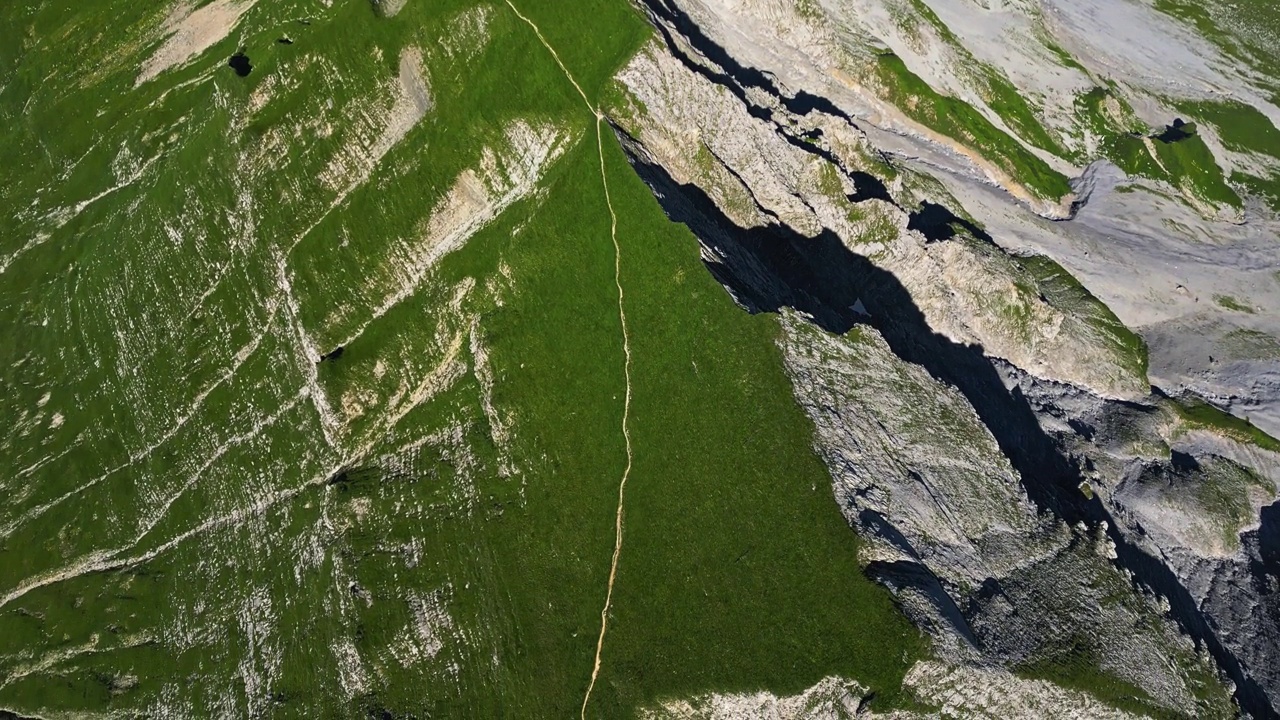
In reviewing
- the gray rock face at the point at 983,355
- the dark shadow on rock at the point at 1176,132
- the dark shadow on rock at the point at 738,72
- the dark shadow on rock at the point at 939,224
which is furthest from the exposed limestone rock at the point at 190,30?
the dark shadow on rock at the point at 1176,132

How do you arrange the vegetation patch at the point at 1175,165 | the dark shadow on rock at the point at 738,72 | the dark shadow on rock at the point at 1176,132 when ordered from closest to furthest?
the dark shadow on rock at the point at 738,72
the vegetation patch at the point at 1175,165
the dark shadow on rock at the point at 1176,132

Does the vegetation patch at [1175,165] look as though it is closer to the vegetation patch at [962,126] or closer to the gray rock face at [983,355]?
the gray rock face at [983,355]

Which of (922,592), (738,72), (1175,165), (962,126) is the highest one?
(738,72)

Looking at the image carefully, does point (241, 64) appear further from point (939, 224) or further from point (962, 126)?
point (962, 126)

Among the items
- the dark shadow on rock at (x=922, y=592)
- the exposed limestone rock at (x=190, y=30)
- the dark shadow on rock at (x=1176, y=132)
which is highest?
the exposed limestone rock at (x=190, y=30)

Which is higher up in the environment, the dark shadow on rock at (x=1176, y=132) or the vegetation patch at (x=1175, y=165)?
the dark shadow on rock at (x=1176, y=132)

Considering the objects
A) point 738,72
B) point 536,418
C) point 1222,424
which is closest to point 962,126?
point 738,72

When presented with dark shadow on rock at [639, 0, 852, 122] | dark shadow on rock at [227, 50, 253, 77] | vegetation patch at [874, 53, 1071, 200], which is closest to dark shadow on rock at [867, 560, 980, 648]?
dark shadow on rock at [639, 0, 852, 122]
